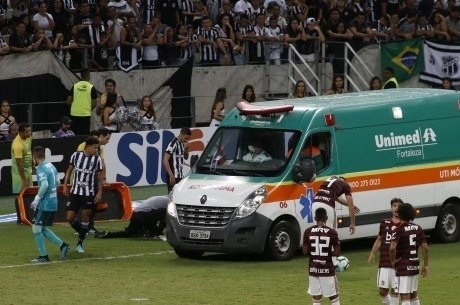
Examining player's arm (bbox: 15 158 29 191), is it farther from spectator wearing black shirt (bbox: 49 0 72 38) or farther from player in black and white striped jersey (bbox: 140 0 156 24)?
player in black and white striped jersey (bbox: 140 0 156 24)

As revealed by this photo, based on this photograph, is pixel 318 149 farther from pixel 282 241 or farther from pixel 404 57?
pixel 404 57

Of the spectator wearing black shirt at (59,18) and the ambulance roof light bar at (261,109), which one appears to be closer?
the ambulance roof light bar at (261,109)

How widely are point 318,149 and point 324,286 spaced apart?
676 centimetres

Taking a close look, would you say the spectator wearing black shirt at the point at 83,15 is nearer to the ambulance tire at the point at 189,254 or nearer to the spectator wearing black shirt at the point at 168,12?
the spectator wearing black shirt at the point at 168,12

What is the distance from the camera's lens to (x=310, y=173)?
22.9 m

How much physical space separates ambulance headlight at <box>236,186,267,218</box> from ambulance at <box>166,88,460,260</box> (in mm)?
16

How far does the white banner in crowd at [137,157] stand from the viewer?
104 ft

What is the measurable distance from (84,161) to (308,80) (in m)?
13.5

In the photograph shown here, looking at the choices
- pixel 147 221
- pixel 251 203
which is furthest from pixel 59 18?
pixel 251 203

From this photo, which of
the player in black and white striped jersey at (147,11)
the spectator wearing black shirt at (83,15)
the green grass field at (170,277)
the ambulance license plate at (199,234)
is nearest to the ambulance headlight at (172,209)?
the ambulance license plate at (199,234)

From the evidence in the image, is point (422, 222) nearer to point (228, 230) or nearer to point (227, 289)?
point (228, 230)

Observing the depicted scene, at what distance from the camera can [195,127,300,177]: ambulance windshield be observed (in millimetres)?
23250

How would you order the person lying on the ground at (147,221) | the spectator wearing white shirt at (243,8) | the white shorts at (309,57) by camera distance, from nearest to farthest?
1. the person lying on the ground at (147,221)
2. the white shorts at (309,57)
3. the spectator wearing white shirt at (243,8)

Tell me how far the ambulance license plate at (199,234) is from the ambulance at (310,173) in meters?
0.02
